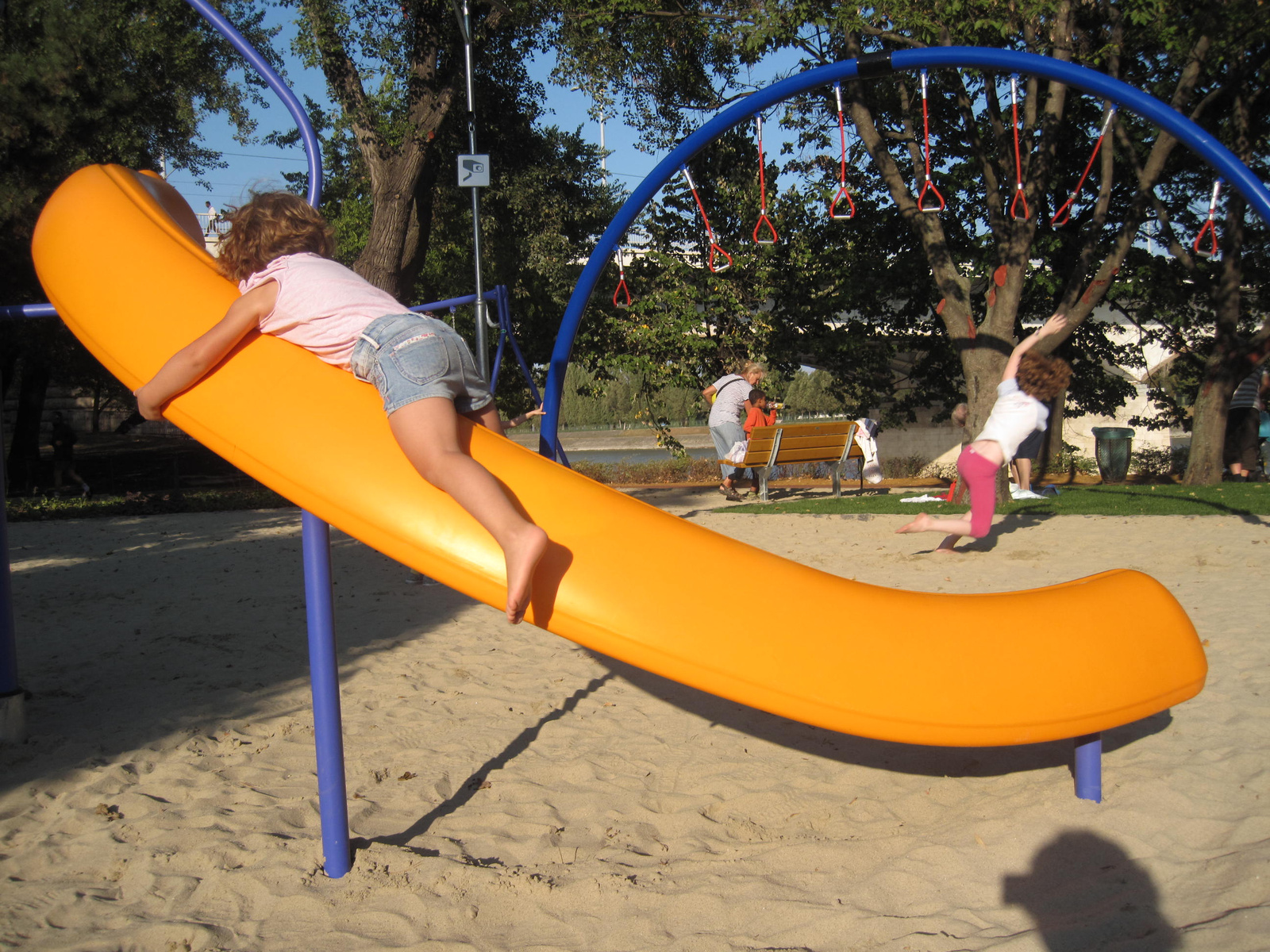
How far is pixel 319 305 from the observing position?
2.56 m

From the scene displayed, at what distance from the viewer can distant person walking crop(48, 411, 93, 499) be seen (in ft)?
51.4

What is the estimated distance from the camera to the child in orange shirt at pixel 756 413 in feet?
40.5

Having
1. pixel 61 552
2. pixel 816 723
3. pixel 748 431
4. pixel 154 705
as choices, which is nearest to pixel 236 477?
pixel 61 552

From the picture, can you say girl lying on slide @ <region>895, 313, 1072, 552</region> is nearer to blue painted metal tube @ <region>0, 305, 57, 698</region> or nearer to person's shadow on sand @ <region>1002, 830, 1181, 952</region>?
person's shadow on sand @ <region>1002, 830, 1181, 952</region>

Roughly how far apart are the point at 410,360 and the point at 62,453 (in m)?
16.6

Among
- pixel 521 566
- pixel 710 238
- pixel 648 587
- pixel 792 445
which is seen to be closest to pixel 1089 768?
pixel 648 587

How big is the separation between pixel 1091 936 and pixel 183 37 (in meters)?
16.3

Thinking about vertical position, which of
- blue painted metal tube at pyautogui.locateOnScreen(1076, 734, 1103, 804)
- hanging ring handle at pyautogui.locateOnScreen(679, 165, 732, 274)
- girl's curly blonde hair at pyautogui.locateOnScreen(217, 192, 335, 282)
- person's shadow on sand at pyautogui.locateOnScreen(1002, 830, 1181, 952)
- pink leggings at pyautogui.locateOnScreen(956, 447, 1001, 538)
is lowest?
person's shadow on sand at pyautogui.locateOnScreen(1002, 830, 1181, 952)

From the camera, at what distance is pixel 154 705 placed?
4016 mm

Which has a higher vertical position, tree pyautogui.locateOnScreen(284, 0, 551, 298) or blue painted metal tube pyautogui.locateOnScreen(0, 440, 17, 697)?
tree pyautogui.locateOnScreen(284, 0, 551, 298)

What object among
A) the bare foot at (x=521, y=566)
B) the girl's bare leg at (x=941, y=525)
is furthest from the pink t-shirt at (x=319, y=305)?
the girl's bare leg at (x=941, y=525)

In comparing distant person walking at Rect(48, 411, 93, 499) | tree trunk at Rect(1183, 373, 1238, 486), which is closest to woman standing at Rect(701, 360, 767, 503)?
tree trunk at Rect(1183, 373, 1238, 486)

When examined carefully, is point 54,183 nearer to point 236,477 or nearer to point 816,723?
point 236,477

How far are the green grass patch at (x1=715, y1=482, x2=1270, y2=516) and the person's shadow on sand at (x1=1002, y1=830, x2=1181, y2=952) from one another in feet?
22.1
